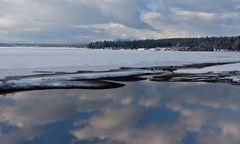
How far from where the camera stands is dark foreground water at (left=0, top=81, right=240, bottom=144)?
21.6 m

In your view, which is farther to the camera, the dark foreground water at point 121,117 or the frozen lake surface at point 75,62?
the frozen lake surface at point 75,62

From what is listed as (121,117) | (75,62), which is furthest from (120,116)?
(75,62)

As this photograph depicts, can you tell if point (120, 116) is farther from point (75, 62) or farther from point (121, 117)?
point (75, 62)

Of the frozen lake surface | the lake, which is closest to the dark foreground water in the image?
the lake

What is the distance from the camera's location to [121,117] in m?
27.3

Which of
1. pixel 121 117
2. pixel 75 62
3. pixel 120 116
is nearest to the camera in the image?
pixel 121 117

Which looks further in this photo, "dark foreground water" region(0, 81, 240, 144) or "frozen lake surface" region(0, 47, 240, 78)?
"frozen lake surface" region(0, 47, 240, 78)

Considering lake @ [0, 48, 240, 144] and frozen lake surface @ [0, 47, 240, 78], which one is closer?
lake @ [0, 48, 240, 144]

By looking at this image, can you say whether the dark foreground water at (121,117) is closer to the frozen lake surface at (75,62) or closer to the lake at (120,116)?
the lake at (120,116)

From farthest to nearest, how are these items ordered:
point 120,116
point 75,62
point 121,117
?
point 75,62 → point 120,116 → point 121,117

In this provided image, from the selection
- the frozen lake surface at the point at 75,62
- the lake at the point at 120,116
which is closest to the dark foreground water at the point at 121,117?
the lake at the point at 120,116

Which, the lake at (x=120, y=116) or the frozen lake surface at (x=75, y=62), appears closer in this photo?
the lake at (x=120, y=116)

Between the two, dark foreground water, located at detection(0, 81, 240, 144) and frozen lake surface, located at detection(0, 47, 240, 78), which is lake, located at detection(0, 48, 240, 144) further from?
frozen lake surface, located at detection(0, 47, 240, 78)

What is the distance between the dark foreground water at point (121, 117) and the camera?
2164 centimetres
